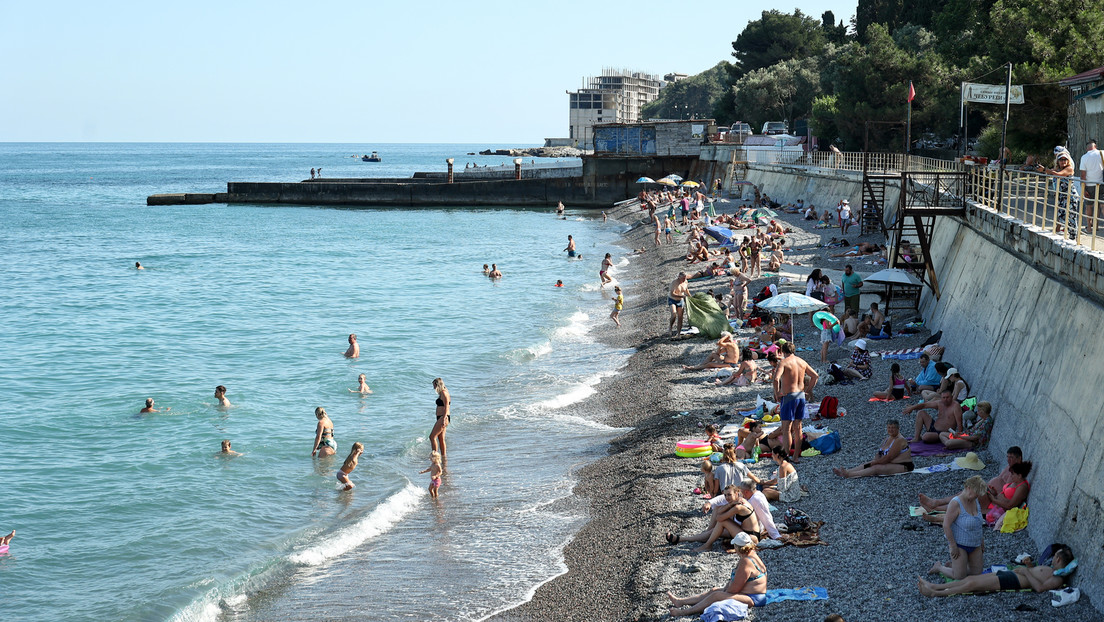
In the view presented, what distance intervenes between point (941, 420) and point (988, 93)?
8.84m

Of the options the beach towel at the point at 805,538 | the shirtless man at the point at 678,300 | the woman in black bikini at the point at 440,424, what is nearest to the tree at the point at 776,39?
the shirtless man at the point at 678,300

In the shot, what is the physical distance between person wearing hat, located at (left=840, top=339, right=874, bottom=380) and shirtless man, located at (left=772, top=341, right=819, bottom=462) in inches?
126

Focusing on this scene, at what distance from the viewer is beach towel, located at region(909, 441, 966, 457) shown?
436 inches

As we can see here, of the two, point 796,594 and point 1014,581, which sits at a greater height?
point 1014,581

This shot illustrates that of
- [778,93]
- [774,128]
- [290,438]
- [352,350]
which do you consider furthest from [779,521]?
[778,93]

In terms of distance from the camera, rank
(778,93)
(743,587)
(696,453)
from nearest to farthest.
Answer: (743,587) → (696,453) → (778,93)

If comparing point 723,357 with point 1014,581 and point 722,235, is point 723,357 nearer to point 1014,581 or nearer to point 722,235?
point 1014,581

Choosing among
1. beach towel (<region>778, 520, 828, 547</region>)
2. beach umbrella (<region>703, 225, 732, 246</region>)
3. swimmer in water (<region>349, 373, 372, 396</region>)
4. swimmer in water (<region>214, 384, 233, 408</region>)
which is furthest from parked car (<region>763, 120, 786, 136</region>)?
beach towel (<region>778, 520, 828, 547</region>)

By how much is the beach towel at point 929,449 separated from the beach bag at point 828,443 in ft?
3.24

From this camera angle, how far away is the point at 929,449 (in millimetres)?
11172

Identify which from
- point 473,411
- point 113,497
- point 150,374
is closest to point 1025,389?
point 473,411

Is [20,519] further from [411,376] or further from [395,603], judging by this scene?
[411,376]

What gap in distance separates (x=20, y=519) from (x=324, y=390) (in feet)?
24.0

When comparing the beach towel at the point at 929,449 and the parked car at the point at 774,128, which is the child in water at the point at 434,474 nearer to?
the beach towel at the point at 929,449
